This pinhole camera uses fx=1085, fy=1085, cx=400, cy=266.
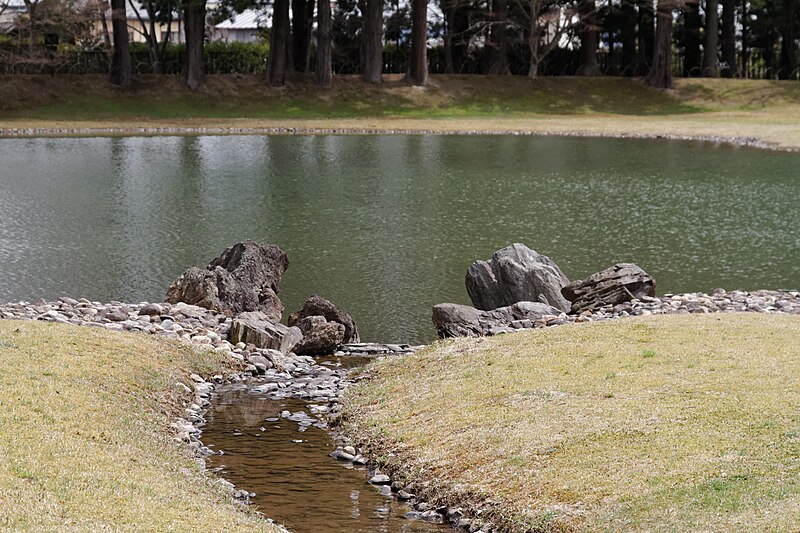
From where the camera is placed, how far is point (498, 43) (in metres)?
66.9

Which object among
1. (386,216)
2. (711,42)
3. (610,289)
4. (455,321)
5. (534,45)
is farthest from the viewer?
(711,42)

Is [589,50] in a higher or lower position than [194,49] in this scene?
higher

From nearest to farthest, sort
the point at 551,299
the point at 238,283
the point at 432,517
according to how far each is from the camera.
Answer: the point at 432,517, the point at 551,299, the point at 238,283

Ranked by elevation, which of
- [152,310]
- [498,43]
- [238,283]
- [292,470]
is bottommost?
[292,470]

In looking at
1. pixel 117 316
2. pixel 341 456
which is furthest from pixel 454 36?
pixel 341 456

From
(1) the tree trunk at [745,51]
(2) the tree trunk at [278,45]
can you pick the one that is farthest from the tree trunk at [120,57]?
(1) the tree trunk at [745,51]

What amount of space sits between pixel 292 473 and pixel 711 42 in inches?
2420

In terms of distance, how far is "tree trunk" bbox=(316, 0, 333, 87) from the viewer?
2404 inches

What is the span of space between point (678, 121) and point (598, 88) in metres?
9.52

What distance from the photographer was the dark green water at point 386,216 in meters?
20.1

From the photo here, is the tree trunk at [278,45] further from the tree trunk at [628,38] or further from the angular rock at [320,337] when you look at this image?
the angular rock at [320,337]

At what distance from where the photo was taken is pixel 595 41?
68.4 meters

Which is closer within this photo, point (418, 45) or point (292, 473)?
point (292, 473)

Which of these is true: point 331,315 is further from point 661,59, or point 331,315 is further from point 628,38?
point 628,38
